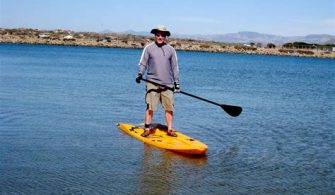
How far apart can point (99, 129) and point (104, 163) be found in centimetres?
315

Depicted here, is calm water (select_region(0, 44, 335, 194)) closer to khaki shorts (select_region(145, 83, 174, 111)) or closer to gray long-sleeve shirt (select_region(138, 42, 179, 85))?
khaki shorts (select_region(145, 83, 174, 111))

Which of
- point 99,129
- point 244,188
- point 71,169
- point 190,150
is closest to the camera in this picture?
point 244,188

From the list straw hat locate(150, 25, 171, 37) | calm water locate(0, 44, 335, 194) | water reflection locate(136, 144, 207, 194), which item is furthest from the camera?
straw hat locate(150, 25, 171, 37)

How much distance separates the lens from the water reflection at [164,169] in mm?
7406

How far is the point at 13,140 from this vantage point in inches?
390

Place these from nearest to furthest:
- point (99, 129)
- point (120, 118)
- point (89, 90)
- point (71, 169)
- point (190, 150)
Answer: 1. point (71, 169)
2. point (190, 150)
3. point (99, 129)
4. point (120, 118)
5. point (89, 90)

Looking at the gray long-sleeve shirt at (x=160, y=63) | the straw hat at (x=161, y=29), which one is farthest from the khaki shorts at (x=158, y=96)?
the straw hat at (x=161, y=29)

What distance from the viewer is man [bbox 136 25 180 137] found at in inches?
409

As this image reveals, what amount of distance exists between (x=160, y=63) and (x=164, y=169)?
268 cm

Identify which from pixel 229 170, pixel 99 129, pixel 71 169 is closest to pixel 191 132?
pixel 99 129

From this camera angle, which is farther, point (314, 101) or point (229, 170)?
point (314, 101)

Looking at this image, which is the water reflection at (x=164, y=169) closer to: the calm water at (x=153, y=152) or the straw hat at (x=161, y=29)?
the calm water at (x=153, y=152)

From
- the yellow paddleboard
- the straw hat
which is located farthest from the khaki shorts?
the straw hat

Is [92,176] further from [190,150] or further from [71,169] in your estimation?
[190,150]
